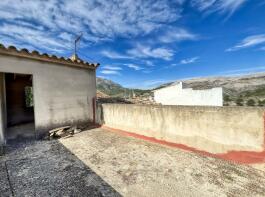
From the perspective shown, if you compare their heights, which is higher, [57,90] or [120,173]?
[57,90]

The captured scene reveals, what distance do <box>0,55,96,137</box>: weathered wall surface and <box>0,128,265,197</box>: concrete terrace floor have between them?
1.83 meters

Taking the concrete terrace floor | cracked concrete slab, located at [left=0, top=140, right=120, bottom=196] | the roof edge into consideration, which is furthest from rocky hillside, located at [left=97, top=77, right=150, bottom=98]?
cracked concrete slab, located at [left=0, top=140, right=120, bottom=196]

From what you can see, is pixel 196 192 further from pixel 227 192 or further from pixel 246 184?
pixel 246 184

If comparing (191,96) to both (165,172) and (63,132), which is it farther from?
(63,132)

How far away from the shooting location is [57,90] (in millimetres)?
7230

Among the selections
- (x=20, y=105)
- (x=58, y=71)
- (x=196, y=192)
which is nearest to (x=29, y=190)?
(x=196, y=192)

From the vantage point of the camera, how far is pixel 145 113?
6.42m

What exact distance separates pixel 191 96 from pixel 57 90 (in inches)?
341

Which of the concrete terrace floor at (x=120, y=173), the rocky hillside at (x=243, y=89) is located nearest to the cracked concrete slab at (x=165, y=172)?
the concrete terrace floor at (x=120, y=173)

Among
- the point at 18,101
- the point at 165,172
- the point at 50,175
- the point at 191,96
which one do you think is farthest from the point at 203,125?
the point at 18,101

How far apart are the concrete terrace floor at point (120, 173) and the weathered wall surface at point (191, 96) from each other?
649 centimetres

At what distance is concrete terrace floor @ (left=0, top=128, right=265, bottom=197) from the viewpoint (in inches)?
123

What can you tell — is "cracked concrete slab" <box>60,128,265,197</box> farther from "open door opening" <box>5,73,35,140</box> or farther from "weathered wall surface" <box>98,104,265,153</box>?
"open door opening" <box>5,73,35,140</box>

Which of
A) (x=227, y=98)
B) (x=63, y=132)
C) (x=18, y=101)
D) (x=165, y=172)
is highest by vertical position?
(x=18, y=101)
